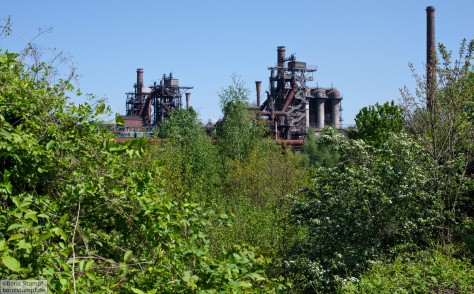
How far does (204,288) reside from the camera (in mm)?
4879

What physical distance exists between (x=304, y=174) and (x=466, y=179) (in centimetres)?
1233

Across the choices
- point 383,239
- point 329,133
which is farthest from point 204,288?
point 329,133

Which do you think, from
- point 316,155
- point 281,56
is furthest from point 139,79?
point 316,155

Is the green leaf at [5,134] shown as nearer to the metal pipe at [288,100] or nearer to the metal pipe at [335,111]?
the metal pipe at [288,100]

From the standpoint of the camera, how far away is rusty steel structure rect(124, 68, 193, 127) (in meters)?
69.9

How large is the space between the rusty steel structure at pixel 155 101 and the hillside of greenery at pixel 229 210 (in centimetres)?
4230

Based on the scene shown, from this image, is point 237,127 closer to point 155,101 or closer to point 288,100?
point 288,100

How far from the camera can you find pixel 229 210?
25.6 ft

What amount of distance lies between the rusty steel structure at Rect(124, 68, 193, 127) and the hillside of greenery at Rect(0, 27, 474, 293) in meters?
42.3

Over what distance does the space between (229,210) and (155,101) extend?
64.3m

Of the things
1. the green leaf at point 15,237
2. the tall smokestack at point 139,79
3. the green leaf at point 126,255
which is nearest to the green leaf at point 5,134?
the green leaf at point 15,237

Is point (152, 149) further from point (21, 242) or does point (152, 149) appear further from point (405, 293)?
point (21, 242)

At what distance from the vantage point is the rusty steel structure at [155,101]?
69.9 m

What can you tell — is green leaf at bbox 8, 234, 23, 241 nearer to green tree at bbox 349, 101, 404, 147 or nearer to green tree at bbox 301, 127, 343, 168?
green tree at bbox 349, 101, 404, 147
